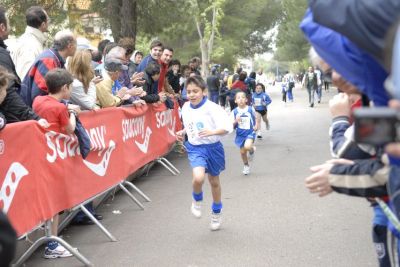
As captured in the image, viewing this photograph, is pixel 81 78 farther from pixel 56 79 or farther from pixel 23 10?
pixel 23 10

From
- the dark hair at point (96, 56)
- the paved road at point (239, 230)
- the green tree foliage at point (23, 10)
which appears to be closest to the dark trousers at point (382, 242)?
the paved road at point (239, 230)

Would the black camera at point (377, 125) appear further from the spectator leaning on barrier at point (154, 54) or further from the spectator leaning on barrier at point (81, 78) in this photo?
the spectator leaning on barrier at point (154, 54)

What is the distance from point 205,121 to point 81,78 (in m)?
1.45

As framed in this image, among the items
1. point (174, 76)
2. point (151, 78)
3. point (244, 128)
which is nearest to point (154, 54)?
point (151, 78)

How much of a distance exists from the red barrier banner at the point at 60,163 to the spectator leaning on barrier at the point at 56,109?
11 centimetres

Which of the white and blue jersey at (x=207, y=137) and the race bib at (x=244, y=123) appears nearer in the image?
the white and blue jersey at (x=207, y=137)

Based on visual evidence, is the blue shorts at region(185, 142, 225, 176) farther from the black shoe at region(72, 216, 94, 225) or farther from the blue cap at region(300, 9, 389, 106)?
the blue cap at region(300, 9, 389, 106)

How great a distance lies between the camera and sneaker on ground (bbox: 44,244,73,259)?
523 cm

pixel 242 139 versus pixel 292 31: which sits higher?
pixel 292 31

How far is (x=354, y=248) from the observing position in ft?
16.8

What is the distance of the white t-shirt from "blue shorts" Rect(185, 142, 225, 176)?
55 millimetres

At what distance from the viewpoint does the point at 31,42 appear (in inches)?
250

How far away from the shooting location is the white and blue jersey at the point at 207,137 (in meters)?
6.07

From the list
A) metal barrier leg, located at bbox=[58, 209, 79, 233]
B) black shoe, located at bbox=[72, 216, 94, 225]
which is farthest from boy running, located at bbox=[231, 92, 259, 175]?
metal barrier leg, located at bbox=[58, 209, 79, 233]
